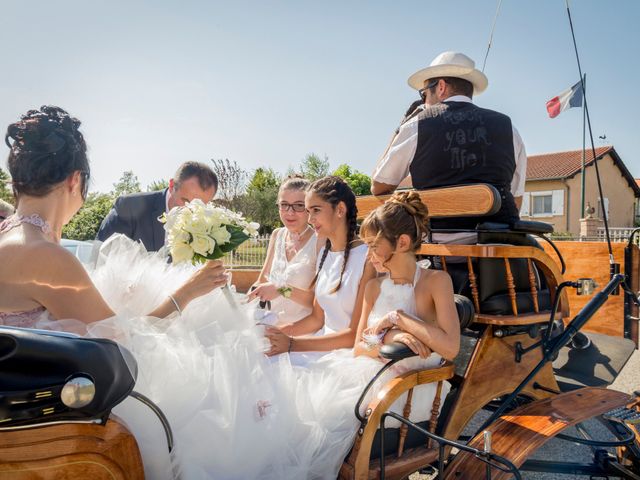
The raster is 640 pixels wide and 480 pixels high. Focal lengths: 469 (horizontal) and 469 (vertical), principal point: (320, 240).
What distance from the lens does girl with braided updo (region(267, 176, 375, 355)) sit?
2.61m

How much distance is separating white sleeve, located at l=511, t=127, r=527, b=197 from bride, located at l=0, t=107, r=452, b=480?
2.01m

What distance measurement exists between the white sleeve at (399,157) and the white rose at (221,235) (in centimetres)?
119

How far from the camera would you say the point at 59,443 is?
1181 mm

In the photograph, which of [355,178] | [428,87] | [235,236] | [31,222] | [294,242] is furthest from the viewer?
[355,178]

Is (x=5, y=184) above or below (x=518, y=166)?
below

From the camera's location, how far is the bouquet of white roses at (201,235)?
2234 mm

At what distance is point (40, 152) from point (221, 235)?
85 centimetres

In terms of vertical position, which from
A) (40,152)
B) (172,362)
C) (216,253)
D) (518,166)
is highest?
(518,166)

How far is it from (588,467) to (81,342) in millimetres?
2268

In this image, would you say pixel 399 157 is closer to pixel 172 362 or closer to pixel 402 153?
pixel 402 153

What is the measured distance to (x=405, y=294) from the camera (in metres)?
2.26

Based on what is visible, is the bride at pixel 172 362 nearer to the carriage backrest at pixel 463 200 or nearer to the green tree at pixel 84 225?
the carriage backrest at pixel 463 200

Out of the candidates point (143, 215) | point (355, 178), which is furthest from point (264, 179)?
point (143, 215)

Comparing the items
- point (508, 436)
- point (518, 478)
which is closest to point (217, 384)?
point (518, 478)
